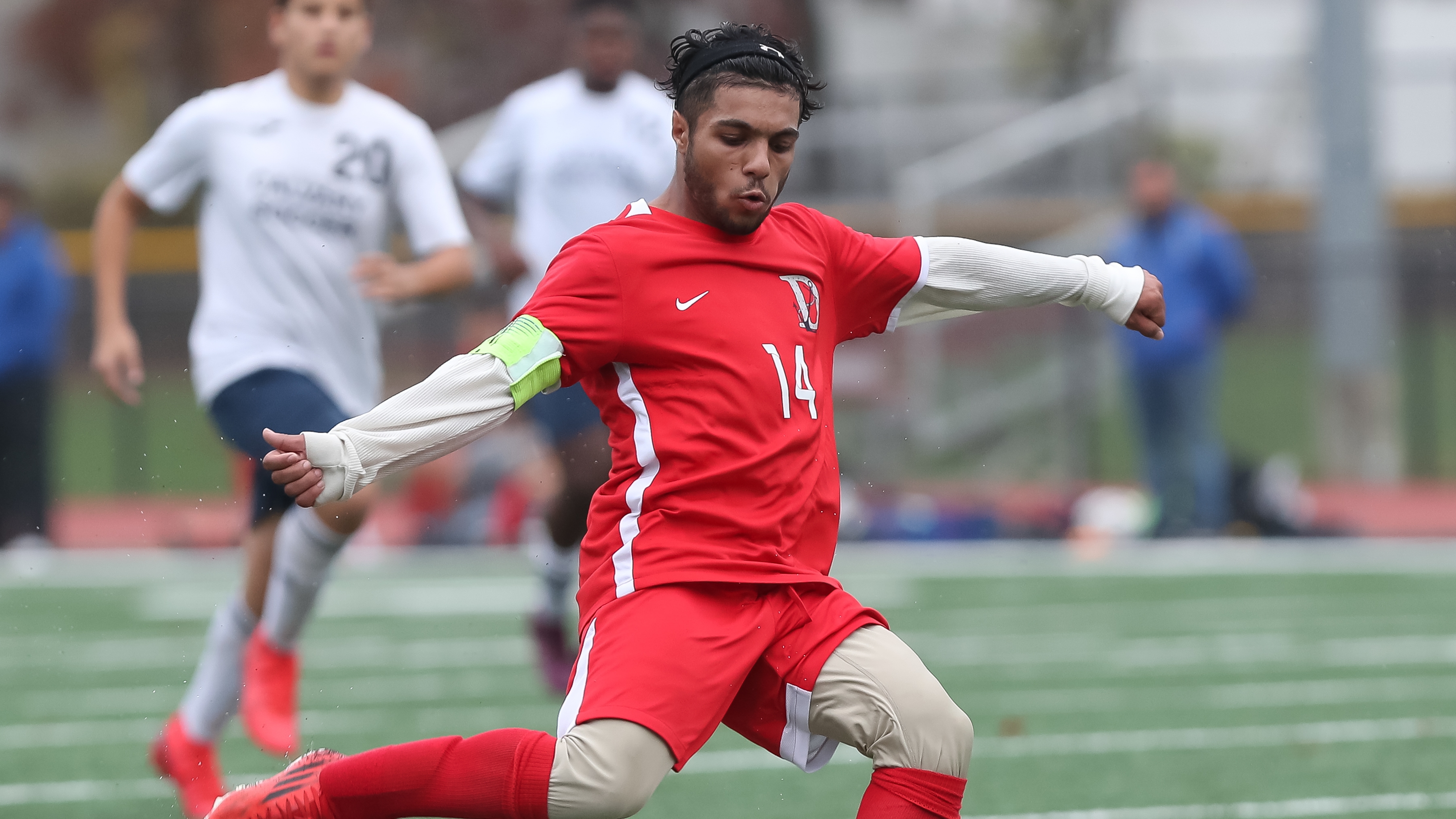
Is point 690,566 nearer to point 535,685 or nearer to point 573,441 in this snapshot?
point 573,441

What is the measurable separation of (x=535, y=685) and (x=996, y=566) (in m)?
4.81

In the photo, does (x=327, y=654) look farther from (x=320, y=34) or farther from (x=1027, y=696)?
(x=320, y=34)

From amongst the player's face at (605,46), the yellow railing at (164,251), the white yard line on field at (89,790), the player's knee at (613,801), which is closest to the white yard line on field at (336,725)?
the white yard line on field at (89,790)

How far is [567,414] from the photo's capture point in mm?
6301

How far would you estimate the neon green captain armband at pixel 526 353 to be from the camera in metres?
3.07

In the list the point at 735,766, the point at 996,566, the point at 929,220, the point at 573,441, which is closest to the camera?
the point at 735,766

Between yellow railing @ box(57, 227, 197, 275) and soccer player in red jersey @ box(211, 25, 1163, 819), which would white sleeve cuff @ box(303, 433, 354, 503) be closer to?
soccer player in red jersey @ box(211, 25, 1163, 819)

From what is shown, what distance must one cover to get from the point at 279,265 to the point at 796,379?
206cm

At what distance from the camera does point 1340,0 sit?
43.2 feet

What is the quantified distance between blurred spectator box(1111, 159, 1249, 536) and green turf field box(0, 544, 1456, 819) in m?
0.41

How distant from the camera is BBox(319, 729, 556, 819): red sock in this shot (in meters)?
3.07

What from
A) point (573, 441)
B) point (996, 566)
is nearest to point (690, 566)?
point (573, 441)

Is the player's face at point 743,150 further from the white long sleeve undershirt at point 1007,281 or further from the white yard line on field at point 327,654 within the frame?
the white yard line on field at point 327,654

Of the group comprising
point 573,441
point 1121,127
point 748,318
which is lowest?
point 573,441
